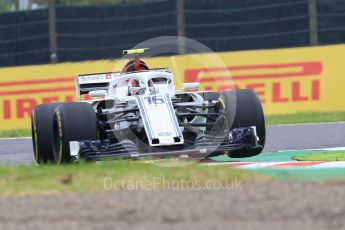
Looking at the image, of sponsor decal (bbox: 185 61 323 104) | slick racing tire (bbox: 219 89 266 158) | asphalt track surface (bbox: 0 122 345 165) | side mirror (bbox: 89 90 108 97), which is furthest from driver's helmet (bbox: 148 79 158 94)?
sponsor decal (bbox: 185 61 323 104)

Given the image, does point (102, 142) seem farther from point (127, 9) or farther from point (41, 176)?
point (127, 9)

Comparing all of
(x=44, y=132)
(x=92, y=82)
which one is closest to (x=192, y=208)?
(x=44, y=132)

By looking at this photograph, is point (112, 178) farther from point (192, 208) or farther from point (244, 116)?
point (244, 116)

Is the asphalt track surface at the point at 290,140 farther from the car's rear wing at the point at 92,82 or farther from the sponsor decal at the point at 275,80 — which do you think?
the sponsor decal at the point at 275,80

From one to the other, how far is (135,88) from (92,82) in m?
1.22

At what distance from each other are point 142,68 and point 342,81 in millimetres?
6999

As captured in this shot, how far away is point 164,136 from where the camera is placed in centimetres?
988

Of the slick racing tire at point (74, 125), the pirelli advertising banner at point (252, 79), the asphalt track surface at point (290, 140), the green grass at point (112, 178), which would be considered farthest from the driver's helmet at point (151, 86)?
the pirelli advertising banner at point (252, 79)

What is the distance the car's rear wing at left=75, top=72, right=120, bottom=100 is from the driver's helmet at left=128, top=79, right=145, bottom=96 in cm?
99

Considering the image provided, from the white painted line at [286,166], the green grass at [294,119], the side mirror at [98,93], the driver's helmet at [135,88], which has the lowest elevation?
the green grass at [294,119]

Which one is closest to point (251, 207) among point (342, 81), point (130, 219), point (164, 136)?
point (130, 219)

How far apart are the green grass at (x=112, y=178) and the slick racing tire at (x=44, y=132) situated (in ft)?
9.44

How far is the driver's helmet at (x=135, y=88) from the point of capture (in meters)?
11.1

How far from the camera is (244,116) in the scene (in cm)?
1067
